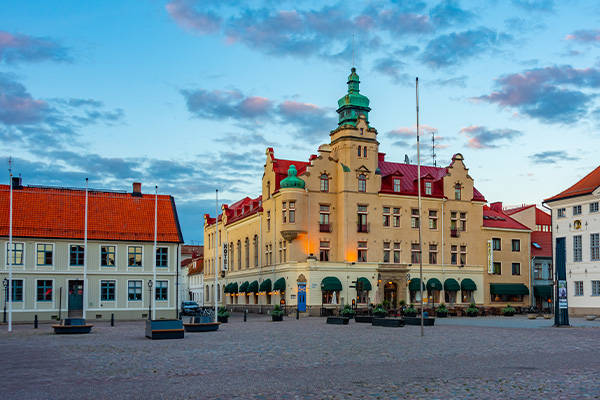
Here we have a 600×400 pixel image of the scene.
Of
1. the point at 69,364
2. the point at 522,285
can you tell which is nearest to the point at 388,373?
the point at 69,364

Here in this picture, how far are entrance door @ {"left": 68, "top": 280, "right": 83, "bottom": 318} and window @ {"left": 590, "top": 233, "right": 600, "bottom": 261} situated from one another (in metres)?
43.8

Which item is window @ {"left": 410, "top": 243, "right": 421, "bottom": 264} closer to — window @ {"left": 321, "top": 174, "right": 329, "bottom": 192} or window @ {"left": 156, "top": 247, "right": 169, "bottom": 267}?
window @ {"left": 321, "top": 174, "right": 329, "bottom": 192}

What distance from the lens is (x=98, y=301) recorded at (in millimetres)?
53156

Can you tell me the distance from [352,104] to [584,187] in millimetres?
24266

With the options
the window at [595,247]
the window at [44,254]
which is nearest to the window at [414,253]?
the window at [595,247]

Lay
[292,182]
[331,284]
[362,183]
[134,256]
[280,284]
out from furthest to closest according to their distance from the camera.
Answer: [362,183]
[280,284]
[292,182]
[331,284]
[134,256]

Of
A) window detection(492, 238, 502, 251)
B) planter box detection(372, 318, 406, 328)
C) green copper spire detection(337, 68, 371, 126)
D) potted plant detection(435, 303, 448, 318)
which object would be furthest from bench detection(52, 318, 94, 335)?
window detection(492, 238, 502, 251)

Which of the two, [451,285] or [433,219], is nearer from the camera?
[451,285]

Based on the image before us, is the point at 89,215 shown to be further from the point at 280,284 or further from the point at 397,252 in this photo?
the point at 397,252

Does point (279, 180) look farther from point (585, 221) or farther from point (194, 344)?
point (194, 344)

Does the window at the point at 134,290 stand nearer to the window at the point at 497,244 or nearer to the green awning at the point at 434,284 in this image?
the green awning at the point at 434,284

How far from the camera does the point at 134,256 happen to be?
2180 inches

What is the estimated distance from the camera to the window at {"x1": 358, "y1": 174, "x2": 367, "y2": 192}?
66.6 metres

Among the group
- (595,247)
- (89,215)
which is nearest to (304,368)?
(89,215)
